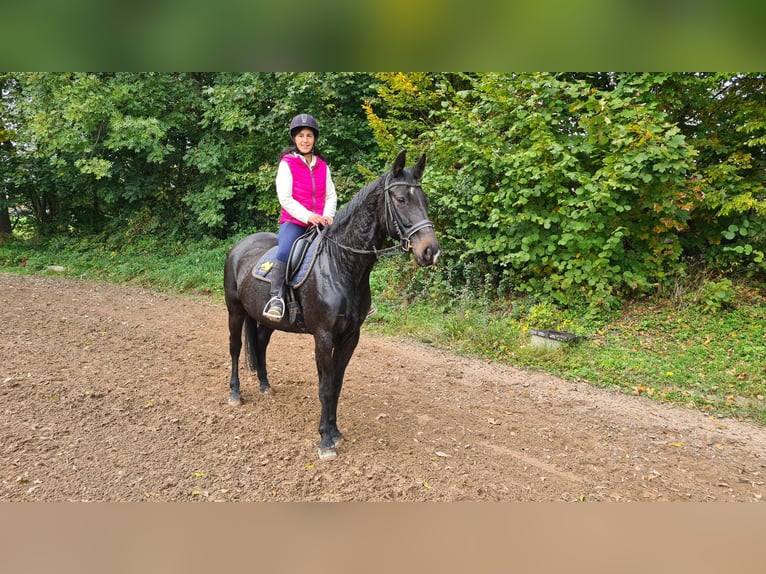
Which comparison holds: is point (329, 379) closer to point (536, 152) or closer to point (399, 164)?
point (399, 164)

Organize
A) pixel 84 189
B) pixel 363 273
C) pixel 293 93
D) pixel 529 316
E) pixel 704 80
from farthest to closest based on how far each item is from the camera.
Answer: pixel 84 189 → pixel 293 93 → pixel 529 316 → pixel 704 80 → pixel 363 273

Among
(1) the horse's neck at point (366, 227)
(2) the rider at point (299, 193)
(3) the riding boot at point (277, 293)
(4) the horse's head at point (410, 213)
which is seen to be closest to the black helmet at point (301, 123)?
(2) the rider at point (299, 193)

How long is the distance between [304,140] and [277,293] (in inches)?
57.3

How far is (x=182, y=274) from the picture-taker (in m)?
12.7

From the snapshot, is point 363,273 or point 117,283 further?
point 117,283

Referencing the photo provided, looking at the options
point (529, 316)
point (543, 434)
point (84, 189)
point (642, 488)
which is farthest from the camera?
point (84, 189)

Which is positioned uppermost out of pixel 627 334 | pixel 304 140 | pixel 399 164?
pixel 304 140

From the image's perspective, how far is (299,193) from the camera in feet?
13.6

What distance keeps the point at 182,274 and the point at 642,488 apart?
484 inches

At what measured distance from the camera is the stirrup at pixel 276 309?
4180mm

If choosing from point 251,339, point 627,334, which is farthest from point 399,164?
point 627,334

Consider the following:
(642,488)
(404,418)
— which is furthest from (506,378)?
(642,488)
